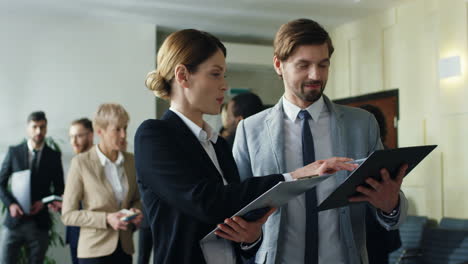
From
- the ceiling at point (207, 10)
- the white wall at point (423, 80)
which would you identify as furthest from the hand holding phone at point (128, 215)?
the ceiling at point (207, 10)

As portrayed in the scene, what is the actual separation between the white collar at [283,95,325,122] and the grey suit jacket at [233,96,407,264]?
0.02 meters

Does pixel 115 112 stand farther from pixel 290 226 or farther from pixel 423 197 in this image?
pixel 423 197

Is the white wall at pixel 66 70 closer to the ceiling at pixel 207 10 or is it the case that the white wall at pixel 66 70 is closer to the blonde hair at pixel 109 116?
the ceiling at pixel 207 10

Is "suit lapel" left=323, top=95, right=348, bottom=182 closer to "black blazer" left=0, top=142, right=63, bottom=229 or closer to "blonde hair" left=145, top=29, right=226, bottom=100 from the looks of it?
"blonde hair" left=145, top=29, right=226, bottom=100

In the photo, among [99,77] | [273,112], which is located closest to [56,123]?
[99,77]

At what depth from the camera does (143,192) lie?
61.8 inches

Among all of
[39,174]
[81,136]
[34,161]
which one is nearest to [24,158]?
[34,161]

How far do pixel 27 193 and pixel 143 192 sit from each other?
386 cm

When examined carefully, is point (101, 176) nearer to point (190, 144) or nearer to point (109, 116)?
point (109, 116)

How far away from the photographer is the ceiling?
22.5 ft

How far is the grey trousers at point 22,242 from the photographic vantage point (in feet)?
16.5

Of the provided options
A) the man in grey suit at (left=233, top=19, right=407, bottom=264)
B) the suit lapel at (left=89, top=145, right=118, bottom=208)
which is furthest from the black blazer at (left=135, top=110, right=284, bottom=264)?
the suit lapel at (left=89, top=145, right=118, bottom=208)

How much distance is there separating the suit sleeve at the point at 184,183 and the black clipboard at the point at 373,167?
197 millimetres

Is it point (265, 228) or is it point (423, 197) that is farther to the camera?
point (423, 197)
